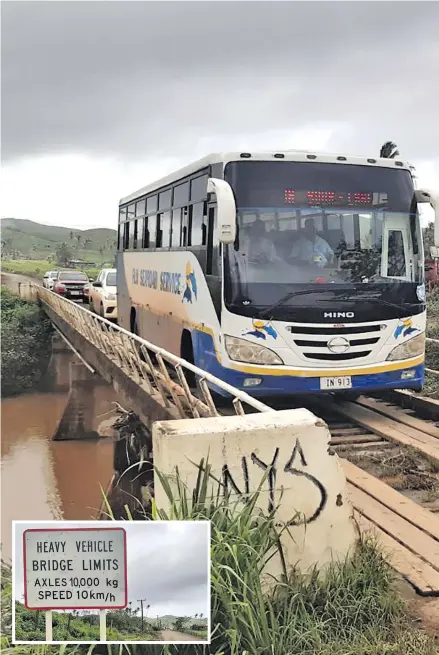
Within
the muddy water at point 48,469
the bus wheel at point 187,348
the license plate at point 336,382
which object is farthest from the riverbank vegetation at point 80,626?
the muddy water at point 48,469

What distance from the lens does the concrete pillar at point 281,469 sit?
12.5 ft

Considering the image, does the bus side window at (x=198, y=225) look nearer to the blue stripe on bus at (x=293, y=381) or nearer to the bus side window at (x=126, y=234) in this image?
the blue stripe on bus at (x=293, y=381)

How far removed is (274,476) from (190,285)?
5.94m

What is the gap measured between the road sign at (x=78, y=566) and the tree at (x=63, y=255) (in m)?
94.2

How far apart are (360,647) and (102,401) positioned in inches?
822

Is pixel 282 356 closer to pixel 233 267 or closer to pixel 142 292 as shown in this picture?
pixel 233 267

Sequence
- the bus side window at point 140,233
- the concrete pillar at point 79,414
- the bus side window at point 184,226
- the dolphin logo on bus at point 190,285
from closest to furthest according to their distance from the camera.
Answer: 1. the dolphin logo on bus at point 190,285
2. the bus side window at point 184,226
3. the bus side window at point 140,233
4. the concrete pillar at point 79,414

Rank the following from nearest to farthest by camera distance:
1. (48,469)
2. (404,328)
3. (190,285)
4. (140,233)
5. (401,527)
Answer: (401,527)
(404,328)
(190,285)
(140,233)
(48,469)

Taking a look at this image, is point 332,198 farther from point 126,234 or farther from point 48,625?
point 126,234

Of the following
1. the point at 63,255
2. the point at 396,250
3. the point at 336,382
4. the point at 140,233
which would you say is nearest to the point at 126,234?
the point at 140,233

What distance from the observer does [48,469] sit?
20.5 metres

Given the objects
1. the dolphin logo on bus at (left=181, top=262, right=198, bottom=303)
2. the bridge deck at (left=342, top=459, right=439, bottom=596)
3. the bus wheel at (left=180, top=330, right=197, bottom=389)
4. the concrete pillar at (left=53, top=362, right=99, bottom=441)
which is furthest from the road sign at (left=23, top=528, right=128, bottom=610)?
the concrete pillar at (left=53, top=362, right=99, bottom=441)

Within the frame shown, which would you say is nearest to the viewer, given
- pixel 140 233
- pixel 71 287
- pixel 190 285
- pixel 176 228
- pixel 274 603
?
pixel 274 603

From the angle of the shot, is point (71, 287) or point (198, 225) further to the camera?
point (71, 287)
